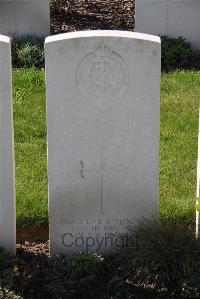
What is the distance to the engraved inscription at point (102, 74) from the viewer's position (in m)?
5.32

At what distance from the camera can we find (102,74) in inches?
211

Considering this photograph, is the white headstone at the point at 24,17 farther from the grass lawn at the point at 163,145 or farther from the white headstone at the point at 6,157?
the white headstone at the point at 6,157

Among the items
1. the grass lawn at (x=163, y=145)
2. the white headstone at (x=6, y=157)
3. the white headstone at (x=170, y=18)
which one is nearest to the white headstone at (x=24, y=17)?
the white headstone at (x=170, y=18)

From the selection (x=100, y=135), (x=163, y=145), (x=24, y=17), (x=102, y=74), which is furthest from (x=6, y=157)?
(x=24, y=17)

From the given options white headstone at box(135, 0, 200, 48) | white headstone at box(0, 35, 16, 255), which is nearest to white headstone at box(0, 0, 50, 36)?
white headstone at box(135, 0, 200, 48)

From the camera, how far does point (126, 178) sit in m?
5.60

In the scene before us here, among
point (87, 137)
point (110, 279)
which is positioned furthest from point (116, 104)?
point (110, 279)

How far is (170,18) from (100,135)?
19.2 feet

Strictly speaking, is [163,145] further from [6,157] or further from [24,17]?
[24,17]

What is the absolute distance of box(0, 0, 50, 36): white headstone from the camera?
11.1 m

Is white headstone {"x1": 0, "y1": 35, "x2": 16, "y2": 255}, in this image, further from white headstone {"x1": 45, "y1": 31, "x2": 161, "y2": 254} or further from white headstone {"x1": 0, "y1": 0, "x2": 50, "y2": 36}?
white headstone {"x1": 0, "y1": 0, "x2": 50, "y2": 36}

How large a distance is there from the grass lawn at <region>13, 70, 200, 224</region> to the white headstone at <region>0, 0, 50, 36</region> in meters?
1.66

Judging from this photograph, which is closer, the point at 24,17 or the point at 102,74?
the point at 102,74

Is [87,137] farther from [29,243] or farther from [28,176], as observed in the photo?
[28,176]
